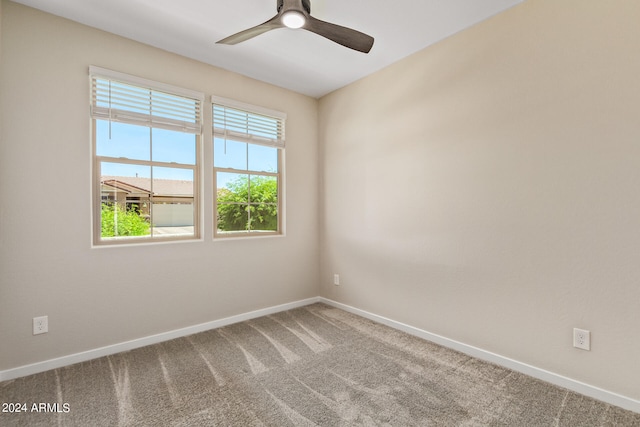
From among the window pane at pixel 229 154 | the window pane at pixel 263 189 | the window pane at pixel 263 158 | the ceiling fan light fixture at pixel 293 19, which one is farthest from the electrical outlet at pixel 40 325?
the ceiling fan light fixture at pixel 293 19

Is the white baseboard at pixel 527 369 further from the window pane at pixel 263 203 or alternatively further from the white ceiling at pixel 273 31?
the white ceiling at pixel 273 31

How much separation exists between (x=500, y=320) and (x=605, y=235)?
0.92m

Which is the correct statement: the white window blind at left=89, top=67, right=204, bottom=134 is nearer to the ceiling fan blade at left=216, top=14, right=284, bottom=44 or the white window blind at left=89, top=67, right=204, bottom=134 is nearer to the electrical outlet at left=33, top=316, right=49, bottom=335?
the ceiling fan blade at left=216, top=14, right=284, bottom=44

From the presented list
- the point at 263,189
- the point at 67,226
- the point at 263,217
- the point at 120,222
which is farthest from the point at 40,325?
the point at 263,189

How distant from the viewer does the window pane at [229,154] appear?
323 centimetres

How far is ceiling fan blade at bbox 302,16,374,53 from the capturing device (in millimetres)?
1976

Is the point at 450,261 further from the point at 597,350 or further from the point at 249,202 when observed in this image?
the point at 249,202

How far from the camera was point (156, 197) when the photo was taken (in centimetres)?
288

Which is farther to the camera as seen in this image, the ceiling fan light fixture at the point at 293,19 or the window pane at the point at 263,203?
the window pane at the point at 263,203

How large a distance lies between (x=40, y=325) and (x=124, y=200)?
1105 mm

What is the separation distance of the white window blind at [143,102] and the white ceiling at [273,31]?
0.38m

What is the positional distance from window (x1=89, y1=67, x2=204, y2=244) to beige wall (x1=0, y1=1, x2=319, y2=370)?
0.34 feet

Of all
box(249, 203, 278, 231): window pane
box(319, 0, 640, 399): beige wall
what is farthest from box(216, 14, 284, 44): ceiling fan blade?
box(249, 203, 278, 231): window pane

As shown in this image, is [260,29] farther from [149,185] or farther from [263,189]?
[263,189]
